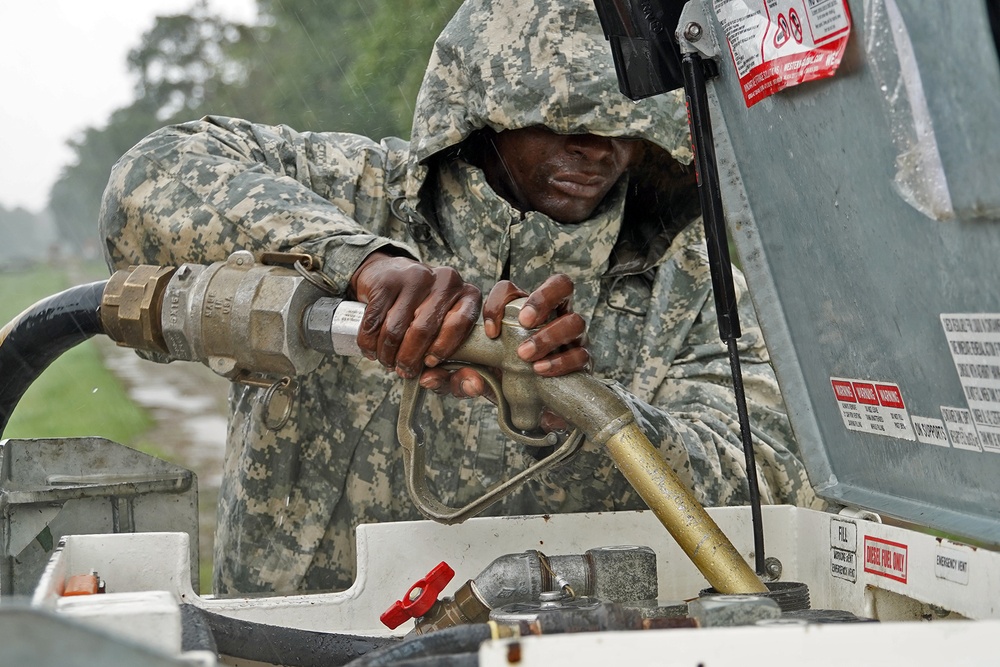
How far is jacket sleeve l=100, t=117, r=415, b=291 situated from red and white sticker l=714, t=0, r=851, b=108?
66 cm

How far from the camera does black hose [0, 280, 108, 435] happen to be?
73.2 inches

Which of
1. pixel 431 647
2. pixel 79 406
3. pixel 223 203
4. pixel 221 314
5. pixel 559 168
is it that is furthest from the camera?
pixel 79 406

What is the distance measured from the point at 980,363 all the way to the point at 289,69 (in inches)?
853

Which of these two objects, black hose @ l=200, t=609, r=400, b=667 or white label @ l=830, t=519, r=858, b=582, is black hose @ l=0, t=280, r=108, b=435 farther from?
white label @ l=830, t=519, r=858, b=582

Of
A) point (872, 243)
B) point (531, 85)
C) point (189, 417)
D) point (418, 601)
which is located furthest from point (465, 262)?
point (189, 417)

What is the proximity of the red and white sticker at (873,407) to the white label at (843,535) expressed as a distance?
0.16 meters

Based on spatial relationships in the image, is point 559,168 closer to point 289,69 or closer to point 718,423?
point 718,423

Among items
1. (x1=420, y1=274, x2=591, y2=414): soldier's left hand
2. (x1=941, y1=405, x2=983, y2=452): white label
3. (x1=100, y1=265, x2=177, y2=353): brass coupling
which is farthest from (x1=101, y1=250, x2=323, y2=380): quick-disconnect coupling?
(x1=941, y1=405, x2=983, y2=452): white label

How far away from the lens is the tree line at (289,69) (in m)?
10.3

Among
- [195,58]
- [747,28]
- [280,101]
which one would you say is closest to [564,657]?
[747,28]

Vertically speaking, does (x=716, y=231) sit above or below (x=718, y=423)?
above

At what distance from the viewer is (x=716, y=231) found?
1591mm

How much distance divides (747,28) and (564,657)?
33.7 inches

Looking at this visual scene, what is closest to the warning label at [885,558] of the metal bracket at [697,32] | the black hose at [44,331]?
the metal bracket at [697,32]
